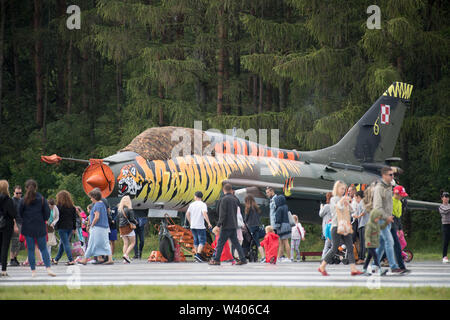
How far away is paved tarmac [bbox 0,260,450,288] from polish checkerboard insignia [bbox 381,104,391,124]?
486 inches

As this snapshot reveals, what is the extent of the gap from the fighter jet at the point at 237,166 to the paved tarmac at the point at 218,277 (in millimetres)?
4155

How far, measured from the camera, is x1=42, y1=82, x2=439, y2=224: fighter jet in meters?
21.6

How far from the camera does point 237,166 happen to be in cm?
2414

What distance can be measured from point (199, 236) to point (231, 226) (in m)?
2.38

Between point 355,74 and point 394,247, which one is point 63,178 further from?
point 394,247

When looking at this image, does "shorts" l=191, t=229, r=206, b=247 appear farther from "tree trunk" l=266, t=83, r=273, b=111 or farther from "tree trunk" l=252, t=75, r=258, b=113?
"tree trunk" l=252, t=75, r=258, b=113

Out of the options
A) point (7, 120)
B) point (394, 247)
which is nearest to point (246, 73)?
point (7, 120)

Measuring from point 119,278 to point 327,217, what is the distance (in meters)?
7.76

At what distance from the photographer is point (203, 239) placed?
20297mm

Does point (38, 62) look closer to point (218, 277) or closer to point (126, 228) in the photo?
point (126, 228)

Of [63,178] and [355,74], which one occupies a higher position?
[355,74]

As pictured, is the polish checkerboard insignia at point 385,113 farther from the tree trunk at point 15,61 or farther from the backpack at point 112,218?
the tree trunk at point 15,61
